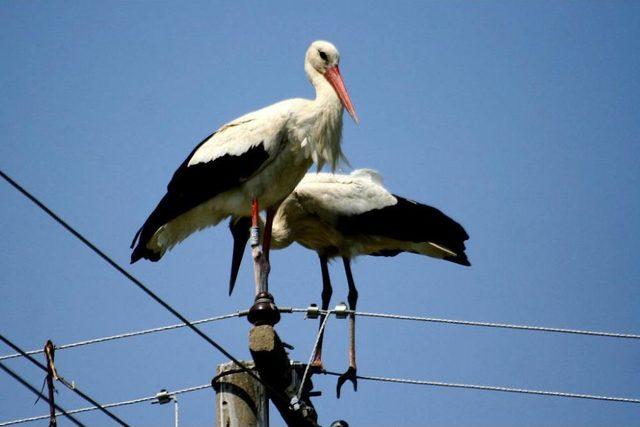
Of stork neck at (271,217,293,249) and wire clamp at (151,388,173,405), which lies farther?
stork neck at (271,217,293,249)

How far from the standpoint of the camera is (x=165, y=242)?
10.5 metres

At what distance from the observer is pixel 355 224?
1191cm

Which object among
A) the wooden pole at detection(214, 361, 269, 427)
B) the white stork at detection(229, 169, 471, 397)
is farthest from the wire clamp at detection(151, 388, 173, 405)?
the white stork at detection(229, 169, 471, 397)

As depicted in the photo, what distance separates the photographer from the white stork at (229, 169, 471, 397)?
1186 centimetres

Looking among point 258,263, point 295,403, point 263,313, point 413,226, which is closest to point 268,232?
point 258,263

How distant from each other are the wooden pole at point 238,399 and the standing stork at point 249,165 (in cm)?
283

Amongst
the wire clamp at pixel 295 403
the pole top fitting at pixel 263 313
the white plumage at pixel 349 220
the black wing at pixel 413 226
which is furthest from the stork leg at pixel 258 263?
the black wing at pixel 413 226

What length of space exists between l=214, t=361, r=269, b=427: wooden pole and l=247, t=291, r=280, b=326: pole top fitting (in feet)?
1.04

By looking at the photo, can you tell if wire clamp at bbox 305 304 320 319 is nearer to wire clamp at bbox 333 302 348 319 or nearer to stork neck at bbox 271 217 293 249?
wire clamp at bbox 333 302 348 319

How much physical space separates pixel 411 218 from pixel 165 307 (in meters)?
6.61

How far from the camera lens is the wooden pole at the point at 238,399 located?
6.98 m

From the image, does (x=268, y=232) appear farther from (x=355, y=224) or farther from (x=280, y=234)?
(x=355, y=224)

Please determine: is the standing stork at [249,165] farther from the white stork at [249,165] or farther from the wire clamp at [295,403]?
the wire clamp at [295,403]

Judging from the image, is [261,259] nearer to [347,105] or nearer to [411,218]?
[347,105]
